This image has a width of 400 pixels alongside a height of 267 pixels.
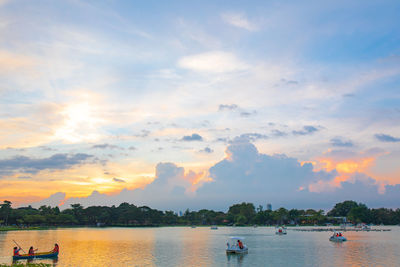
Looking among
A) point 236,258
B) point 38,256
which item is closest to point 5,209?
point 38,256

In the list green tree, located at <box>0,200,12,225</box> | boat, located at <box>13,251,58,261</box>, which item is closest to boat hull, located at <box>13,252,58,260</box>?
boat, located at <box>13,251,58,261</box>

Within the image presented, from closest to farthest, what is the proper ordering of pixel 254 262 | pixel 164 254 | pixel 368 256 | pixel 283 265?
pixel 283 265
pixel 254 262
pixel 368 256
pixel 164 254

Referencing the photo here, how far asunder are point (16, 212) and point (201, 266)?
15663cm

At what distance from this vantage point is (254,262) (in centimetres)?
5197

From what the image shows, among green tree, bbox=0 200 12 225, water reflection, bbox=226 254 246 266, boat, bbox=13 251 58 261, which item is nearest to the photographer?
water reflection, bbox=226 254 246 266

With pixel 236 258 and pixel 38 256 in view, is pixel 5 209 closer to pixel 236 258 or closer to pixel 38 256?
pixel 38 256

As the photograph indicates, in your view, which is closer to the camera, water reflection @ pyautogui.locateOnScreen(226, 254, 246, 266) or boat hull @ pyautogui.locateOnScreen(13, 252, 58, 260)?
water reflection @ pyautogui.locateOnScreen(226, 254, 246, 266)

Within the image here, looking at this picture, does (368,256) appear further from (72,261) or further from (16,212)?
(16,212)

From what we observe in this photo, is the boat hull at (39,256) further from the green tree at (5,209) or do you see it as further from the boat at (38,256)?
the green tree at (5,209)

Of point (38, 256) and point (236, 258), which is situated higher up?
point (38, 256)

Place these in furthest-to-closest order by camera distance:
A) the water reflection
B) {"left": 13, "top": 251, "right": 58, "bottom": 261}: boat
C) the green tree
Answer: the green tree → {"left": 13, "top": 251, "right": 58, "bottom": 261}: boat → the water reflection

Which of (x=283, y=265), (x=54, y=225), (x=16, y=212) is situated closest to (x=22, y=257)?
(x=283, y=265)

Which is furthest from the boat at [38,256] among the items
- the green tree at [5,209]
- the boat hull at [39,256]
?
the green tree at [5,209]

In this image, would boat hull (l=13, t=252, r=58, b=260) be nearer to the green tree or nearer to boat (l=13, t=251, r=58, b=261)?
boat (l=13, t=251, r=58, b=261)
